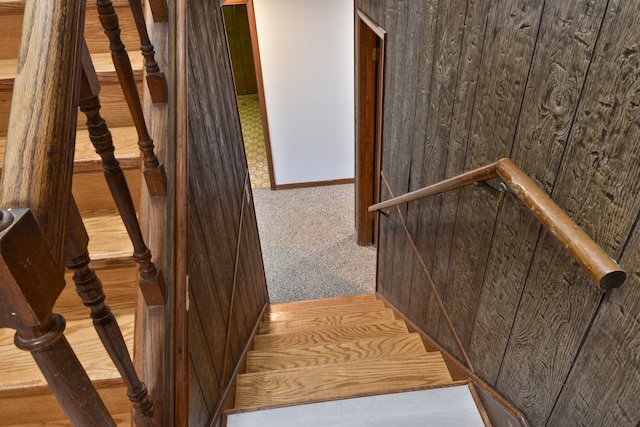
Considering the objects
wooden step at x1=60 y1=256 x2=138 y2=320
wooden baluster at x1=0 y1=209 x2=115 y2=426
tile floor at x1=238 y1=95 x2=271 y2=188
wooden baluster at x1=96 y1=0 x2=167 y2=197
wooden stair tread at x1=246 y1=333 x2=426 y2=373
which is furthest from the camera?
tile floor at x1=238 y1=95 x2=271 y2=188

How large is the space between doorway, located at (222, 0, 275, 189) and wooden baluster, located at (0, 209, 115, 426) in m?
4.07

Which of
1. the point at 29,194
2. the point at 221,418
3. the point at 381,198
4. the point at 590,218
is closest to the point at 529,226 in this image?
the point at 590,218

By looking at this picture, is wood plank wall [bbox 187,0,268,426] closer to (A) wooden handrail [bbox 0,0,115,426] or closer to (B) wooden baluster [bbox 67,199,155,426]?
(B) wooden baluster [bbox 67,199,155,426]

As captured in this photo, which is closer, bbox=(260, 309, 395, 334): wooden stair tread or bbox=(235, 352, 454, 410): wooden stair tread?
bbox=(235, 352, 454, 410): wooden stair tread

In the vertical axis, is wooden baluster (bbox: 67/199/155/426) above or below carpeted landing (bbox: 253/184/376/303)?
above

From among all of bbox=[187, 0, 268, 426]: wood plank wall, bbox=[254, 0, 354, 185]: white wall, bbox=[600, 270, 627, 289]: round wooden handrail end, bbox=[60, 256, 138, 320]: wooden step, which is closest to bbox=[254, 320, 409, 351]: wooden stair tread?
bbox=[187, 0, 268, 426]: wood plank wall

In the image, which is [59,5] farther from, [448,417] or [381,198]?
[381,198]

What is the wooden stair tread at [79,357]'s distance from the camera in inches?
43.1

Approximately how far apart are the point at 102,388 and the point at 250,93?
23.4 ft

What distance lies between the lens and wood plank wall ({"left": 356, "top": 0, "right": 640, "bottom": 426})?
79 cm

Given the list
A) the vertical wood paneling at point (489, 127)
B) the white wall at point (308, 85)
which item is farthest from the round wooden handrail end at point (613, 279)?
the white wall at point (308, 85)

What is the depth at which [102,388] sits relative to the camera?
→ 1.12 metres

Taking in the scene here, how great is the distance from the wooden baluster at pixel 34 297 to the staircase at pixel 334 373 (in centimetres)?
106

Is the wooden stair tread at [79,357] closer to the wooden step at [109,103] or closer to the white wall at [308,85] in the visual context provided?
the wooden step at [109,103]
